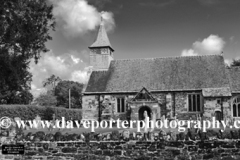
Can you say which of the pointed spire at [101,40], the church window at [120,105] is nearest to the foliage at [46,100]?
the pointed spire at [101,40]

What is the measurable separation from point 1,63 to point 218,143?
1464 centimetres

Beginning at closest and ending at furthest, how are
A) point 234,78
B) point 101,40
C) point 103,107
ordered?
point 234,78 < point 103,107 < point 101,40

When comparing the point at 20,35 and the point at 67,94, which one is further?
the point at 67,94

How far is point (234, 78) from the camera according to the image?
115 ft

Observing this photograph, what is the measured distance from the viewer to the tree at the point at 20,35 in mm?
17547

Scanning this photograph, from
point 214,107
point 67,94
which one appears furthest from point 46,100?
point 214,107

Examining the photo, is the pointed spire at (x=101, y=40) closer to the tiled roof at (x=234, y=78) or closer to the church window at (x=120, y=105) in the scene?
the church window at (x=120, y=105)

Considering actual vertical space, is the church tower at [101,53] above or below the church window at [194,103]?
above

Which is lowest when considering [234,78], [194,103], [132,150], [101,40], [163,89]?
[132,150]

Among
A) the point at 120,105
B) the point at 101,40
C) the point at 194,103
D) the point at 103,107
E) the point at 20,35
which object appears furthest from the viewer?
the point at 101,40

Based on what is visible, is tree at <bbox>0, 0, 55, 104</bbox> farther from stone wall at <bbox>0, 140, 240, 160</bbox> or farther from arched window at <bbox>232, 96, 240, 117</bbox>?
arched window at <bbox>232, 96, 240, 117</bbox>

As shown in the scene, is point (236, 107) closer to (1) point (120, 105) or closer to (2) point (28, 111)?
(1) point (120, 105)

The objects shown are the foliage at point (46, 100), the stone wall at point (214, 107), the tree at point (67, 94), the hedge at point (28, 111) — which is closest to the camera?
the stone wall at point (214, 107)

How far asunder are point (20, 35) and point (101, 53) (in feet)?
75.3
